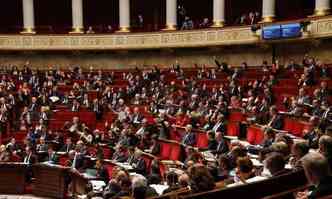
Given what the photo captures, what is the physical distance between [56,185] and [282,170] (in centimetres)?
767

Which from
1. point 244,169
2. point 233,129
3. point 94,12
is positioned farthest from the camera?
point 94,12

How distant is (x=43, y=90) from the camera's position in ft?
60.5

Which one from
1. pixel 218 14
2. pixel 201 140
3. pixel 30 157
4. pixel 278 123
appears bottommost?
pixel 30 157

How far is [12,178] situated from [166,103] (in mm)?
5446

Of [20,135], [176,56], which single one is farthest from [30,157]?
[176,56]

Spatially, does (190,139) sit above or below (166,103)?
below

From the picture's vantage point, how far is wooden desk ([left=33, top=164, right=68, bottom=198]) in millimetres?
11227

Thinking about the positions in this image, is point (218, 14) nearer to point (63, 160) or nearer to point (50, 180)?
point (63, 160)

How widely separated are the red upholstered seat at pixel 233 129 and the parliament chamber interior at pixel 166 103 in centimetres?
2

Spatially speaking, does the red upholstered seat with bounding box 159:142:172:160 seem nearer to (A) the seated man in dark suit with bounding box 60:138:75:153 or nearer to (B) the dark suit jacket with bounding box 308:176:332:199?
(A) the seated man in dark suit with bounding box 60:138:75:153

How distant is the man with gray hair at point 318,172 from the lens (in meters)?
3.51

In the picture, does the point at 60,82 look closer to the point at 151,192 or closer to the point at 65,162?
the point at 65,162

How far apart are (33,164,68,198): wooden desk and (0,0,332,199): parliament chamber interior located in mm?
31

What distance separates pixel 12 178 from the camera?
1189cm
